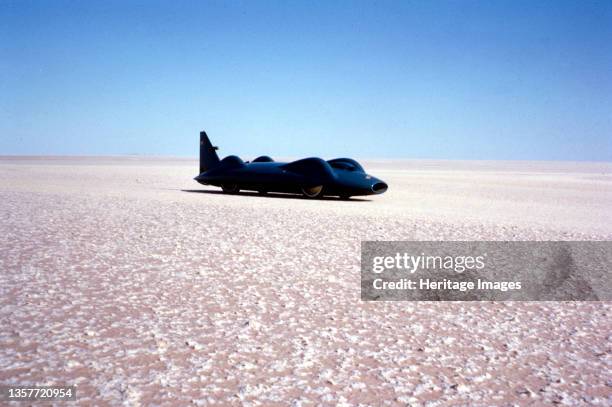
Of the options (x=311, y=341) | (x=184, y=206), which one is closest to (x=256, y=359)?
(x=311, y=341)

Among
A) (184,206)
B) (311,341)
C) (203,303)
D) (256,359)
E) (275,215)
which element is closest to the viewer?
(256,359)

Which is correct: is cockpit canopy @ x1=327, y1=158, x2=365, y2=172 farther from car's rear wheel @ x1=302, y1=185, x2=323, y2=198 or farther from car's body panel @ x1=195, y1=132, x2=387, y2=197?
car's rear wheel @ x1=302, y1=185, x2=323, y2=198

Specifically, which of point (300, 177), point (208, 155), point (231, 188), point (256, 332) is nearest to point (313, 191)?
point (300, 177)

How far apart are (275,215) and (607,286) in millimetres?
6244

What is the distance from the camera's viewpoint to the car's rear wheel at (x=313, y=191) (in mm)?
14742

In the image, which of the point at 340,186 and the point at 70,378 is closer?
the point at 70,378

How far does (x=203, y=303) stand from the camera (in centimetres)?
437

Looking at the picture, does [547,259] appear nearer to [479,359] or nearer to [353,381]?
[479,359]

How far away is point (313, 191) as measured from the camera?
14812 millimetres

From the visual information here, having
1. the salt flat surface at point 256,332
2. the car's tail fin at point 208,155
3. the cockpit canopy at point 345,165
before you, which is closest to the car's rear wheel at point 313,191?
the cockpit canopy at point 345,165

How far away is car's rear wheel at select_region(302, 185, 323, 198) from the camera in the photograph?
48.4ft

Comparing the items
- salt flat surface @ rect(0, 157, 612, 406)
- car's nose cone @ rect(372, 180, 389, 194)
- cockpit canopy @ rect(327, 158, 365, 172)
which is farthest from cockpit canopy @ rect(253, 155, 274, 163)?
salt flat surface @ rect(0, 157, 612, 406)

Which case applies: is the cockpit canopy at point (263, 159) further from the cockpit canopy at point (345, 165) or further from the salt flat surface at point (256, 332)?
the salt flat surface at point (256, 332)

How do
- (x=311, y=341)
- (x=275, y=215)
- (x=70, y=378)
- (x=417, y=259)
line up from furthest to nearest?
(x=275, y=215) < (x=417, y=259) < (x=311, y=341) < (x=70, y=378)
